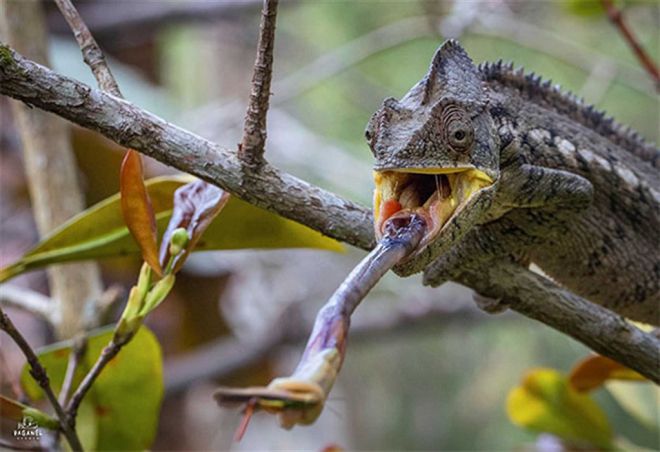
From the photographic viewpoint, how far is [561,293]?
1052 mm

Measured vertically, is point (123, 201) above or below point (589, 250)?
below

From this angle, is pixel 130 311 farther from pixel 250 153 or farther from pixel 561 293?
pixel 561 293

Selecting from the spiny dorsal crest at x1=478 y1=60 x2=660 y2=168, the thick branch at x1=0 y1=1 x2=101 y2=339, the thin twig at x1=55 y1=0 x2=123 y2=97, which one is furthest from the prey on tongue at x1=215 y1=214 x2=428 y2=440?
the thick branch at x1=0 y1=1 x2=101 y2=339

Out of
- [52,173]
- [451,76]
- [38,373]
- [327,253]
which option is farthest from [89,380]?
[327,253]

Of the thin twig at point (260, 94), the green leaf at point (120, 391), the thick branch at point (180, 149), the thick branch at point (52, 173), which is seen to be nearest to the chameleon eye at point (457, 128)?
the thick branch at point (180, 149)

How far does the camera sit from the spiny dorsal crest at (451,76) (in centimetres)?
106

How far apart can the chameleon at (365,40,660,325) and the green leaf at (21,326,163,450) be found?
386 millimetres

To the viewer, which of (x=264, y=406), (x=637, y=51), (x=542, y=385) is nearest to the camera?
(x=264, y=406)

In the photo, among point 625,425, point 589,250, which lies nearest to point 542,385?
point 589,250

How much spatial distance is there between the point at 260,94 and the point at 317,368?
358 mm

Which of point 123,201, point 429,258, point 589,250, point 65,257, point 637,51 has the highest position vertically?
point 637,51

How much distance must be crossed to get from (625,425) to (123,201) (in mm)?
3181

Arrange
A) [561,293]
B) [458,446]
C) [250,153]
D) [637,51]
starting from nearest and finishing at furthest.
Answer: [250,153]
[561,293]
[637,51]
[458,446]

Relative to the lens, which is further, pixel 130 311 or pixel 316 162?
pixel 316 162
